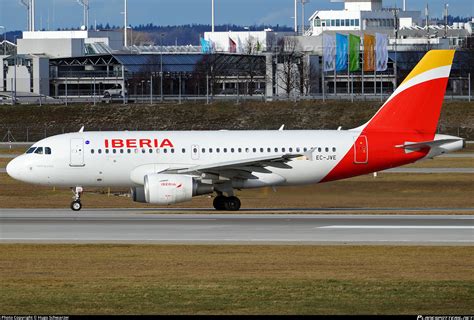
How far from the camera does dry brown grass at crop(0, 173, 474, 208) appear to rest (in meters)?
48.0

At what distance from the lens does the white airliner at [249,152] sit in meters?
43.5

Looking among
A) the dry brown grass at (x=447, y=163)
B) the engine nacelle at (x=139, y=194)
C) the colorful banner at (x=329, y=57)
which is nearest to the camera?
the engine nacelle at (x=139, y=194)

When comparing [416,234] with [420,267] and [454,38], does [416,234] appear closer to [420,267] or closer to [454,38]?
[420,267]

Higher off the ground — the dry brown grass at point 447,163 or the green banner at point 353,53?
the green banner at point 353,53

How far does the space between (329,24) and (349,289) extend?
171954mm

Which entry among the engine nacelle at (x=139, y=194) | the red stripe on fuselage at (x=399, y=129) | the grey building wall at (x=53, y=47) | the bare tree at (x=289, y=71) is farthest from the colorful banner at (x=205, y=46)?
the engine nacelle at (x=139, y=194)

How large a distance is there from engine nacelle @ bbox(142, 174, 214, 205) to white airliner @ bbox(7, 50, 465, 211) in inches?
53.8

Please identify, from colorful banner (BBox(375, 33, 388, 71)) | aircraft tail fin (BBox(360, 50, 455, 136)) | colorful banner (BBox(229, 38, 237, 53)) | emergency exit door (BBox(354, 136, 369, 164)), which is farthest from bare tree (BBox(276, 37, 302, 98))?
emergency exit door (BBox(354, 136, 369, 164))

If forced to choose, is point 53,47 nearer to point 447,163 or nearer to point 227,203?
point 447,163

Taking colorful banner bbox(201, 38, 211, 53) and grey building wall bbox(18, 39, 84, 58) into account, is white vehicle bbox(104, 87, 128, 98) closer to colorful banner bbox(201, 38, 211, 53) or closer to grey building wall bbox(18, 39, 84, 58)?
grey building wall bbox(18, 39, 84, 58)

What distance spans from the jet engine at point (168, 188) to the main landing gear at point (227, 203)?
7.80ft

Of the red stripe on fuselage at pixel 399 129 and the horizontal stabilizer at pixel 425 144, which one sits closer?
the horizontal stabilizer at pixel 425 144

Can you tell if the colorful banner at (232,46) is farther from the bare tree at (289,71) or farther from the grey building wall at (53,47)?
the bare tree at (289,71)

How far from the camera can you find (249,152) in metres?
44.3
